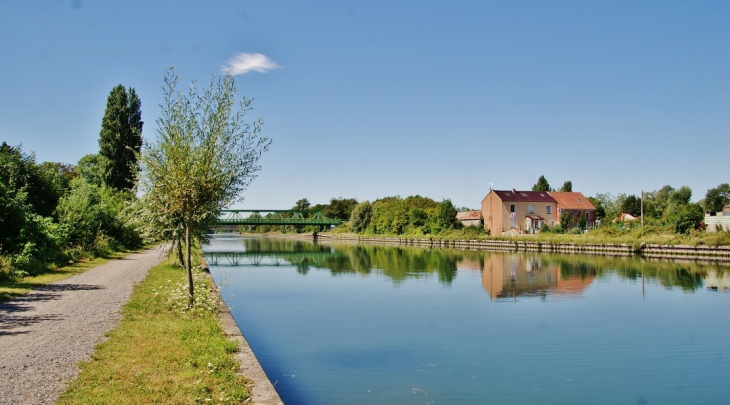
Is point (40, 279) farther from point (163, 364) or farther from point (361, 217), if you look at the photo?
point (361, 217)

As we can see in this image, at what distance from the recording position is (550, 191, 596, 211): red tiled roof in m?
81.3

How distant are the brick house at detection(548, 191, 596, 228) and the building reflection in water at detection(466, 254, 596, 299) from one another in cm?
4410

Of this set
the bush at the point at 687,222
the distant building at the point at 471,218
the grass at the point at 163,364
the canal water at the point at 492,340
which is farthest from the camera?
the distant building at the point at 471,218

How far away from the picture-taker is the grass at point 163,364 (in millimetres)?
6562

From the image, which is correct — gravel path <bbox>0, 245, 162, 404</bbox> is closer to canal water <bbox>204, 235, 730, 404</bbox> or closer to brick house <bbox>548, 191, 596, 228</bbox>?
canal water <bbox>204, 235, 730, 404</bbox>

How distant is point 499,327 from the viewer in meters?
15.5

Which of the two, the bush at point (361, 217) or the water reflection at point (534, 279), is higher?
the bush at point (361, 217)

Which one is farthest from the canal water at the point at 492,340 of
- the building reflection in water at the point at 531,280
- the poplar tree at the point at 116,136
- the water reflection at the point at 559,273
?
the poplar tree at the point at 116,136

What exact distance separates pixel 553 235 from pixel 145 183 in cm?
5086

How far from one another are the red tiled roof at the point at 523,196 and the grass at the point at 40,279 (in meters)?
60.3

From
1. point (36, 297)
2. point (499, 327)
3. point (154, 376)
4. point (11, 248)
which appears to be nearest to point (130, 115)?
point (11, 248)

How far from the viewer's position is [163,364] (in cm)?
792

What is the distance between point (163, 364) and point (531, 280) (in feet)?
77.1

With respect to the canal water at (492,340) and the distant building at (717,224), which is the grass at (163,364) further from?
the distant building at (717,224)
